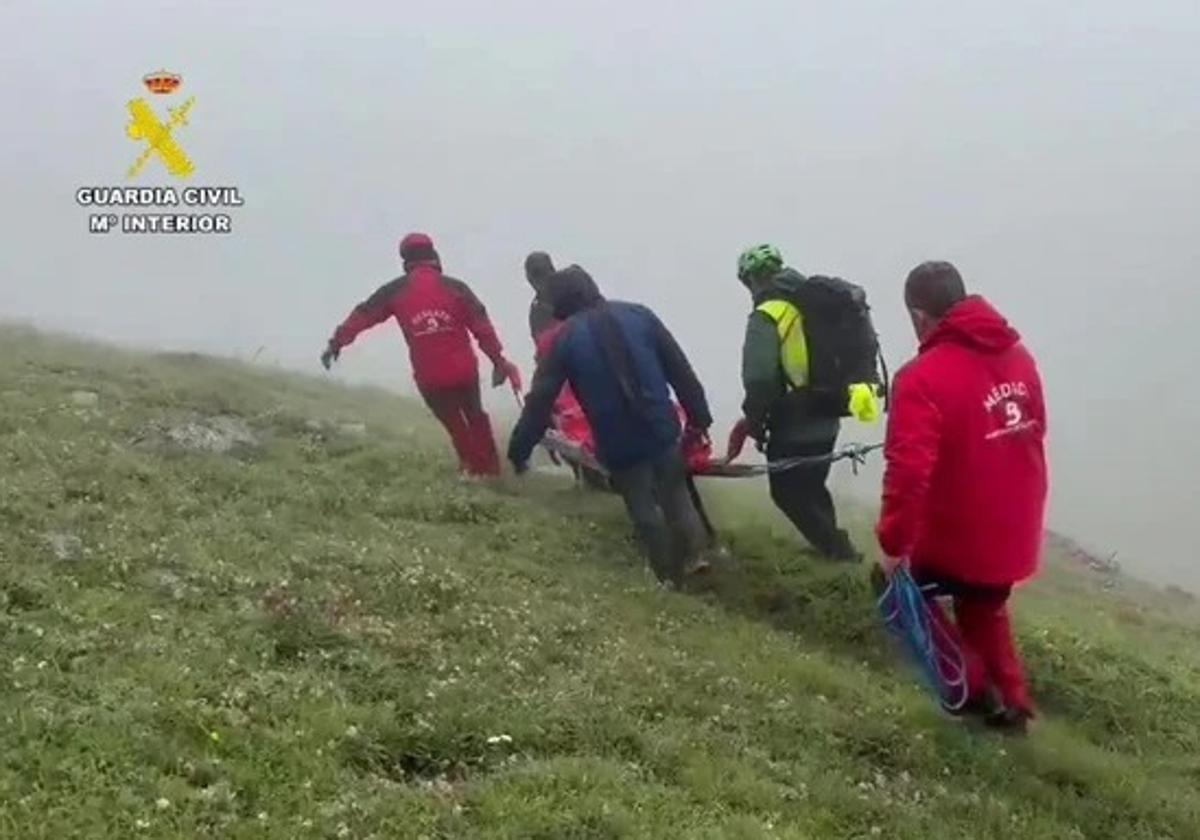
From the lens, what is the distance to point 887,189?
439 ft

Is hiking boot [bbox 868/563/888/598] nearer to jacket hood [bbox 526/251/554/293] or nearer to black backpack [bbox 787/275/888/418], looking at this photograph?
black backpack [bbox 787/275/888/418]

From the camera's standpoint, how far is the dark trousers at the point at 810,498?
1412 centimetres

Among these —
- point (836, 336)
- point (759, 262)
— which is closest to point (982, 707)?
point (836, 336)

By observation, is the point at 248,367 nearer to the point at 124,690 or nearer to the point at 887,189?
the point at 124,690

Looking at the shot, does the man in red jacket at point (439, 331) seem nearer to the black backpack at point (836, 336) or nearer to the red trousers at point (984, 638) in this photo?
the black backpack at point (836, 336)

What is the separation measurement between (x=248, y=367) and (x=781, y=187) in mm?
108637

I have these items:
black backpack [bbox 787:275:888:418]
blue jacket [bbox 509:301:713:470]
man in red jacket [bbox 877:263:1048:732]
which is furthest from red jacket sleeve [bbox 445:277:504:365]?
man in red jacket [bbox 877:263:1048:732]

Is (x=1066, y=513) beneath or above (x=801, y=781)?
beneath

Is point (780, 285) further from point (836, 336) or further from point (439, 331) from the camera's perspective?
point (439, 331)

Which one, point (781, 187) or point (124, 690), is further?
point (781, 187)

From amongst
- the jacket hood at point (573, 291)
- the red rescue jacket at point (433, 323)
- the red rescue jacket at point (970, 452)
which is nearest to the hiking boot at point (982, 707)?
the red rescue jacket at point (970, 452)

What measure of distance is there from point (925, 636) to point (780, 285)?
4.19 m

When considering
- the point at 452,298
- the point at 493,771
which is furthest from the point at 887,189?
the point at 493,771

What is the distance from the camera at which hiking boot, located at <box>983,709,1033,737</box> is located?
10812mm
